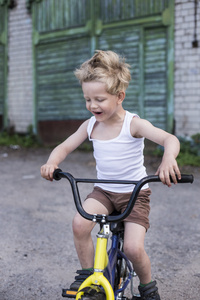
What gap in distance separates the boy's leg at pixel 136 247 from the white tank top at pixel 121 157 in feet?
0.80

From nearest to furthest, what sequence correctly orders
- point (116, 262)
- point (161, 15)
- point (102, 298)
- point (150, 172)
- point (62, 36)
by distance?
1. point (102, 298)
2. point (116, 262)
3. point (150, 172)
4. point (161, 15)
5. point (62, 36)

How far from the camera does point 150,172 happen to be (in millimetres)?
7113

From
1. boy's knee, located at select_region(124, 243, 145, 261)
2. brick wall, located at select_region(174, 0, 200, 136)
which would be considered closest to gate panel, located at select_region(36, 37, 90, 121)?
brick wall, located at select_region(174, 0, 200, 136)

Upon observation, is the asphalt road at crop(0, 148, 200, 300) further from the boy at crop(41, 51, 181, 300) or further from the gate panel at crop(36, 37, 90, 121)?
the gate panel at crop(36, 37, 90, 121)

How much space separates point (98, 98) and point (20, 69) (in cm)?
967

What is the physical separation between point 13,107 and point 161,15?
502 cm

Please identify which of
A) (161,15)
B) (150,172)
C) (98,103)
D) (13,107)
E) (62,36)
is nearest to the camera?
(98,103)

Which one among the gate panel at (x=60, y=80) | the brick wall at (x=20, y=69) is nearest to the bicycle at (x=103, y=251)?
the gate panel at (x=60, y=80)

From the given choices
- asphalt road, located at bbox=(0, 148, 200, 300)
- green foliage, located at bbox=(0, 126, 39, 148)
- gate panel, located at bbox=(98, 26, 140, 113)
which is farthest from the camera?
green foliage, located at bbox=(0, 126, 39, 148)

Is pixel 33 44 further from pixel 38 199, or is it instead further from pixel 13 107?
pixel 38 199

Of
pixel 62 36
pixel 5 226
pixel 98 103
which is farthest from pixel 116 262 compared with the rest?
pixel 62 36

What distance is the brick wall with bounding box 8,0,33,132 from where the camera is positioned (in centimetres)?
1113

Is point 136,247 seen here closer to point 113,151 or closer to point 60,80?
point 113,151

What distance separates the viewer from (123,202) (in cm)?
236
